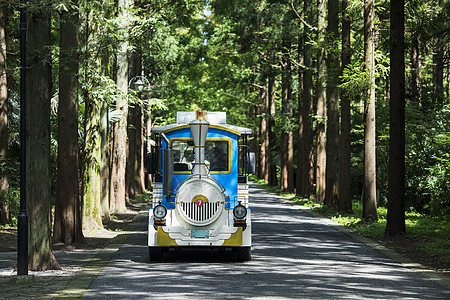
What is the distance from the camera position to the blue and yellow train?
14492mm

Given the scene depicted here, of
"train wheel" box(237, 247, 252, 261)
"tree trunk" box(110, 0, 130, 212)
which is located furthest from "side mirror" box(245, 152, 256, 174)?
"tree trunk" box(110, 0, 130, 212)

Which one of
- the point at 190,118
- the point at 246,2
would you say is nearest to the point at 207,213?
the point at 190,118

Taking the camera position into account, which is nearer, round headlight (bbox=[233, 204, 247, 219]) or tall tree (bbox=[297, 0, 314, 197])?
round headlight (bbox=[233, 204, 247, 219])

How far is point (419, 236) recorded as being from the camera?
1962cm

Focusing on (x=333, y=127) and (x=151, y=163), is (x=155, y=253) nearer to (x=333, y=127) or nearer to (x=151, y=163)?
(x=151, y=163)

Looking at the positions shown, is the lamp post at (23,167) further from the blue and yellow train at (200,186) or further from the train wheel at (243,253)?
the train wheel at (243,253)

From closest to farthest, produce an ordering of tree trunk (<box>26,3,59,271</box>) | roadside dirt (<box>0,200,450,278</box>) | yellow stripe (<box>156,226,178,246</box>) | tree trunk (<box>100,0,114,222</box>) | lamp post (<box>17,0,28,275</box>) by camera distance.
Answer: lamp post (<box>17,0,28,275</box>), tree trunk (<box>26,3,59,271</box>), yellow stripe (<box>156,226,178,246</box>), roadside dirt (<box>0,200,450,278</box>), tree trunk (<box>100,0,114,222</box>)

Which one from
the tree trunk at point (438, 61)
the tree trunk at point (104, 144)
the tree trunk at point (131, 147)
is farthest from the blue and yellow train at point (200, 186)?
the tree trunk at point (131, 147)

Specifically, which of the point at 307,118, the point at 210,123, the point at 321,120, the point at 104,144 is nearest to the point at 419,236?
the point at 210,123

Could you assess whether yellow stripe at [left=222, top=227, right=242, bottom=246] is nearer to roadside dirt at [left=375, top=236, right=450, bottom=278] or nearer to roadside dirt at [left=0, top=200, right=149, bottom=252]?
roadside dirt at [left=375, top=236, right=450, bottom=278]

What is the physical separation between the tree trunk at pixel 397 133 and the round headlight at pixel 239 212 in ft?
21.8

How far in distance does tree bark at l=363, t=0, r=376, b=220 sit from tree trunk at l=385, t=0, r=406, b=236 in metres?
3.50

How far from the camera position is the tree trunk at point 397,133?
64.3ft

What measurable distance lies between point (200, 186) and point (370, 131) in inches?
422
